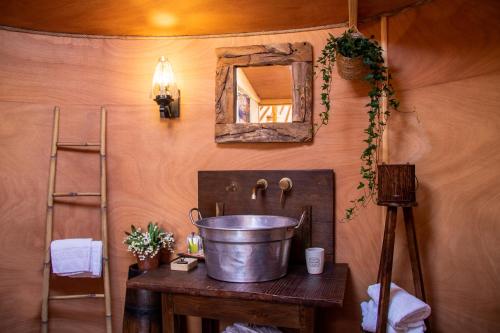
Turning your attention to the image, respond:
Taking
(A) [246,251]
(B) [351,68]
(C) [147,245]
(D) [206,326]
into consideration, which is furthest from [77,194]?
(B) [351,68]

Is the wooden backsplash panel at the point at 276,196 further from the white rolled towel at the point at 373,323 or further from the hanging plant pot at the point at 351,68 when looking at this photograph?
the hanging plant pot at the point at 351,68

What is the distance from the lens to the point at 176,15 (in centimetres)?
220

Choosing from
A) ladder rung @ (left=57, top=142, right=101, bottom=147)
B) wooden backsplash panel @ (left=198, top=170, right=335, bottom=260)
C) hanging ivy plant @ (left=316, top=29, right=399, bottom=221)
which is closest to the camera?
hanging ivy plant @ (left=316, top=29, right=399, bottom=221)

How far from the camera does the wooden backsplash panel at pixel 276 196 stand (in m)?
2.22

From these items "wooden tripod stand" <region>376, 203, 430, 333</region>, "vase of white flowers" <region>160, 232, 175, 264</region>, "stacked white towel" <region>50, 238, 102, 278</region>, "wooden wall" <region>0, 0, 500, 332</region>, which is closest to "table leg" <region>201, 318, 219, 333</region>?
"vase of white flowers" <region>160, 232, 175, 264</region>

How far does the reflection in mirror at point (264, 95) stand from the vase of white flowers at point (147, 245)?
2.68ft

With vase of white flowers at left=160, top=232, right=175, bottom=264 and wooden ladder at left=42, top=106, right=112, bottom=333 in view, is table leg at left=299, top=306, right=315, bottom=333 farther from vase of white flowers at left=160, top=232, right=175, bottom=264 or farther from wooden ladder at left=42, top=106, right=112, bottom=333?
wooden ladder at left=42, top=106, right=112, bottom=333

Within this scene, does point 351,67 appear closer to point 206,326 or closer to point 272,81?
point 272,81

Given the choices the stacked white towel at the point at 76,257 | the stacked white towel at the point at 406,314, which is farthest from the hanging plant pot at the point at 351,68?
the stacked white towel at the point at 76,257

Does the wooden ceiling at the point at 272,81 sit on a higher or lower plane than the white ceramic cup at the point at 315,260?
higher

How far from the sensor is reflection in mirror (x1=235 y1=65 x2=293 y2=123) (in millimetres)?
2320

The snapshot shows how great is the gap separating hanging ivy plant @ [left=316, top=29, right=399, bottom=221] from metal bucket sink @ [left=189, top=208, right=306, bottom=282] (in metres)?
0.50

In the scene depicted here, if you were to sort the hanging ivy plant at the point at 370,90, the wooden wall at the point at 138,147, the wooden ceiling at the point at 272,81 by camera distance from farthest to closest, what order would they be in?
the wooden ceiling at the point at 272,81, the wooden wall at the point at 138,147, the hanging ivy plant at the point at 370,90

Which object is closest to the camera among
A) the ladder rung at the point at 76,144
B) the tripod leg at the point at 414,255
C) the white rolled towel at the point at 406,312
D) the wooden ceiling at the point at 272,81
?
the white rolled towel at the point at 406,312
